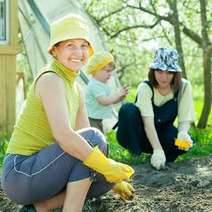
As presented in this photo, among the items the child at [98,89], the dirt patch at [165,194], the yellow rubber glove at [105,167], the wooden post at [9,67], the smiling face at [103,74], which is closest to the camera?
the yellow rubber glove at [105,167]

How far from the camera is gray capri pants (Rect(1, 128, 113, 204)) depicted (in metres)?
2.85

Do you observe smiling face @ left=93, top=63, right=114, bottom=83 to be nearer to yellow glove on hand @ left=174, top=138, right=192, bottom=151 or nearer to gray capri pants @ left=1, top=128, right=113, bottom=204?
yellow glove on hand @ left=174, top=138, right=192, bottom=151

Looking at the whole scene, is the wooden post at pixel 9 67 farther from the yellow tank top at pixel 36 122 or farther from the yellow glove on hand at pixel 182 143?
the yellow tank top at pixel 36 122

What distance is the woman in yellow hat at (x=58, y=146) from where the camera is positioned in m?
2.78

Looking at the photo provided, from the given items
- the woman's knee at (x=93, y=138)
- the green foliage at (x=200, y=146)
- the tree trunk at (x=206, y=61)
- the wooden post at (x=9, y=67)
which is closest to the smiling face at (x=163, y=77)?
the green foliage at (x=200, y=146)

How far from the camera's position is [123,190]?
3.28 m

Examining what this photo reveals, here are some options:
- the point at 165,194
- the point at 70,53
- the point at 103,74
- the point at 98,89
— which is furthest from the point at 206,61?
the point at 70,53

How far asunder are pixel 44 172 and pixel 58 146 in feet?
0.47

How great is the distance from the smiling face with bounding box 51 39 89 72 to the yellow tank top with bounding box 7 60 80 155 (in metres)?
0.03

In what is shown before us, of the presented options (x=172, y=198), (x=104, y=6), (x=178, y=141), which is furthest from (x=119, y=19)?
(x=172, y=198)

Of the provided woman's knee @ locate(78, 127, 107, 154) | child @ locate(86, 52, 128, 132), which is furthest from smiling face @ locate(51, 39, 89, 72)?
child @ locate(86, 52, 128, 132)

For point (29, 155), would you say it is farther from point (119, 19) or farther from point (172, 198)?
point (119, 19)

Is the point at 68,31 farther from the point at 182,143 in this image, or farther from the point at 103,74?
the point at 103,74

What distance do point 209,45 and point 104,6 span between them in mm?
1437
